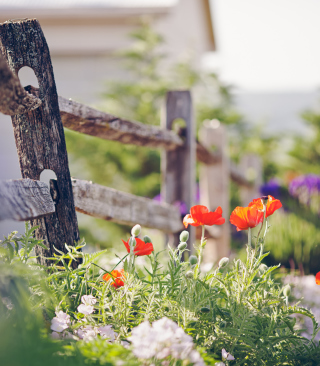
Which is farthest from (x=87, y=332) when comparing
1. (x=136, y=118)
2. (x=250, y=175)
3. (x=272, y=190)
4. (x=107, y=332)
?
(x=250, y=175)

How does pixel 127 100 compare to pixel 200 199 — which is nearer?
pixel 200 199

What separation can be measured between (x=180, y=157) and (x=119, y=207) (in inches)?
44.4

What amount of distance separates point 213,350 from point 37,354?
0.59 m

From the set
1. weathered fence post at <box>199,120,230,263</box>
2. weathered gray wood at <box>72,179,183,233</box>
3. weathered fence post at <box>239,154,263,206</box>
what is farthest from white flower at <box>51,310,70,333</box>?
weathered fence post at <box>239,154,263,206</box>

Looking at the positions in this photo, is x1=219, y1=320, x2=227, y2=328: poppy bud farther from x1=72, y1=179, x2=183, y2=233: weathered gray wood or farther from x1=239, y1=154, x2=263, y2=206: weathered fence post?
x1=239, y1=154, x2=263, y2=206: weathered fence post

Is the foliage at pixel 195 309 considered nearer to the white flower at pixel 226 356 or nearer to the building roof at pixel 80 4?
the white flower at pixel 226 356

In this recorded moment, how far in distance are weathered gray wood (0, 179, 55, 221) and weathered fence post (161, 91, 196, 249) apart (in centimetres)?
162

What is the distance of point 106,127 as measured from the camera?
71.4 inches

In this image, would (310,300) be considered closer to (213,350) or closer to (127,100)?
(213,350)

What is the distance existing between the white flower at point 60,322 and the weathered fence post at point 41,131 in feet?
1.10

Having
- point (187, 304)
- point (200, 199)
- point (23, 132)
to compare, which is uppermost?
point (23, 132)

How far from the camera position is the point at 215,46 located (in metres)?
14.1

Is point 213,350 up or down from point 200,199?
up

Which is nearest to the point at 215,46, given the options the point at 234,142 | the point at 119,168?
the point at 234,142
